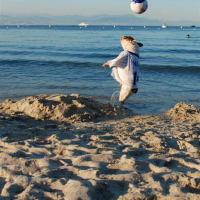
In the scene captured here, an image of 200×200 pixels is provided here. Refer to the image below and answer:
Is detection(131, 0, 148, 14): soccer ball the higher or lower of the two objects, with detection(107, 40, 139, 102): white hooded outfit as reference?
Result: higher

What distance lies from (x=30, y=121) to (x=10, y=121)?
0.42 metres

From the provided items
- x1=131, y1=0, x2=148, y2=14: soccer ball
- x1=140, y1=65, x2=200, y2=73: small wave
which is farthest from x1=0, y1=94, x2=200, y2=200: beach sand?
x1=140, y1=65, x2=200, y2=73: small wave

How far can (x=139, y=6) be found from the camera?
315 inches

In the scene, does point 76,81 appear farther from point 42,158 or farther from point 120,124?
point 42,158

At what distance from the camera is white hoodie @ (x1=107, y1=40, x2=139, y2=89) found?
740 centimetres

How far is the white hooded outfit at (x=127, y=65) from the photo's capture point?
24.3 feet

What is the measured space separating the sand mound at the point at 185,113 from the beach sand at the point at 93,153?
0.05 meters

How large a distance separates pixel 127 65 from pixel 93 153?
2.95 metres

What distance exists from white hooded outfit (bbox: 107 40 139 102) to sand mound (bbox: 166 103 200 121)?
1.43 metres

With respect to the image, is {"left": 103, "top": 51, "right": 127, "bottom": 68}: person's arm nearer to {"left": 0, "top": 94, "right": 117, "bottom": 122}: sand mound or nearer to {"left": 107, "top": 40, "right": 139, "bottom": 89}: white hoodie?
{"left": 107, "top": 40, "right": 139, "bottom": 89}: white hoodie

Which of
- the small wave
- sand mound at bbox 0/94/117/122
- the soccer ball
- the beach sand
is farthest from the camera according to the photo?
the small wave

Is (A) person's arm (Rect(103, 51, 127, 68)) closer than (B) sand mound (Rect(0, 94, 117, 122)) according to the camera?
A: Yes

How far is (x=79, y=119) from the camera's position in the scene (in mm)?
7410

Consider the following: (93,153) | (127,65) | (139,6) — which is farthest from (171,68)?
(93,153)
